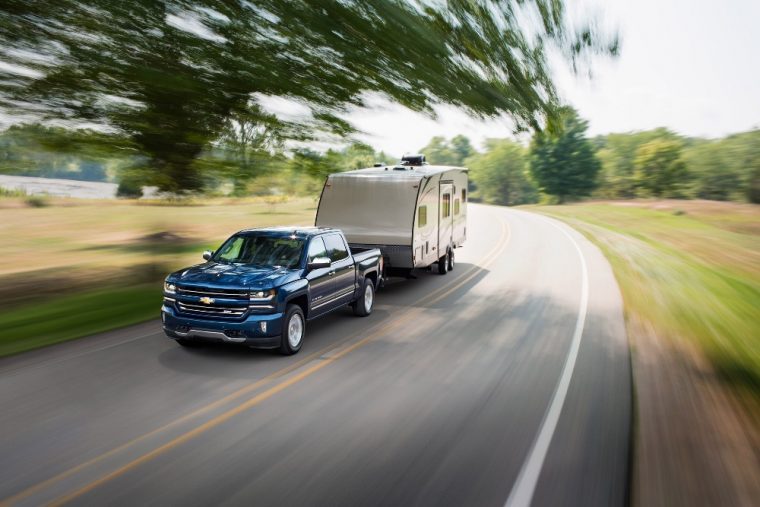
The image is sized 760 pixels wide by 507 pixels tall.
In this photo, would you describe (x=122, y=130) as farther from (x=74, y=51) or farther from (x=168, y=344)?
(x=168, y=344)

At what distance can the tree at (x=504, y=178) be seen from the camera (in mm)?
122938

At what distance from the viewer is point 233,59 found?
8.23 meters

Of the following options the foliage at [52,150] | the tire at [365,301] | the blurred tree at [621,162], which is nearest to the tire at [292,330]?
the tire at [365,301]

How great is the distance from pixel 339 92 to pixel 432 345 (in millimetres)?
4474

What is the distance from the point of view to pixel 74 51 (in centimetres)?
730

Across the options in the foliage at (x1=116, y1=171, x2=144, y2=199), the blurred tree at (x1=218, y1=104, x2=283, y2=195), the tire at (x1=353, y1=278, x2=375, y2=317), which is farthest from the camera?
the tire at (x1=353, y1=278, x2=375, y2=317)

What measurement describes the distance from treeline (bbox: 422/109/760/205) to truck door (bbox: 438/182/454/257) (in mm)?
47600

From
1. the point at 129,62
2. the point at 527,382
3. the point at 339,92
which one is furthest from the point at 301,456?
the point at 339,92

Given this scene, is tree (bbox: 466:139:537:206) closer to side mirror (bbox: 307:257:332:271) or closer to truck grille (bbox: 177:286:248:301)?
side mirror (bbox: 307:257:332:271)

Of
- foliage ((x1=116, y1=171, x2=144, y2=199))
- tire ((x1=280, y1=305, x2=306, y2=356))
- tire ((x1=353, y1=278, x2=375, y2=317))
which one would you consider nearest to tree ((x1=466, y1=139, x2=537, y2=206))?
tire ((x1=353, y1=278, x2=375, y2=317))

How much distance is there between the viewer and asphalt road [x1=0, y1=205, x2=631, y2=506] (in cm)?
470

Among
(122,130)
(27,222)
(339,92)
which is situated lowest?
(27,222)

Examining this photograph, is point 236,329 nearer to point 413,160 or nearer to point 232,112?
point 232,112

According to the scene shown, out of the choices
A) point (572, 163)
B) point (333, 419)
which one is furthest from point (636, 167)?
point (333, 419)
